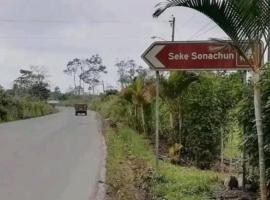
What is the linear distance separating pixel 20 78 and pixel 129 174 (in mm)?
102504

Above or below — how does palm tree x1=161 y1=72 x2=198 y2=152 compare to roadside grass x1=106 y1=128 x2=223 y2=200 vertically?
above

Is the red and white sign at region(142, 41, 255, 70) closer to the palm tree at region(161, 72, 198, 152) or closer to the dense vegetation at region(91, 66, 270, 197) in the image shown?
the dense vegetation at region(91, 66, 270, 197)

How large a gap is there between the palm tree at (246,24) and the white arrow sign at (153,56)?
3.39m

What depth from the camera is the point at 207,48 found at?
397 inches

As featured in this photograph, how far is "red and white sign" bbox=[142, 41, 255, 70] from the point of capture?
9820mm

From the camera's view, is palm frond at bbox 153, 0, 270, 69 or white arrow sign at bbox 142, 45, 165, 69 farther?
white arrow sign at bbox 142, 45, 165, 69

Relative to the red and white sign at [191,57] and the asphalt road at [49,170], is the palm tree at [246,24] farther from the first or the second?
the asphalt road at [49,170]

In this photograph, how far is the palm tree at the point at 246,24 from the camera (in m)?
6.67

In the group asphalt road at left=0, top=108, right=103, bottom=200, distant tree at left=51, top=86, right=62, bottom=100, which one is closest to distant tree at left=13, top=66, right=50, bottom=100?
distant tree at left=51, top=86, right=62, bottom=100

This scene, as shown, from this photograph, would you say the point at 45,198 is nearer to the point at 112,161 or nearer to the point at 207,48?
the point at 207,48

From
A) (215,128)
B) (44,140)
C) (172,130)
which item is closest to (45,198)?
(215,128)

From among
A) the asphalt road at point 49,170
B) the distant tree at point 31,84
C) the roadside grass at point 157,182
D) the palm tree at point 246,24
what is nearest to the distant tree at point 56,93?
the distant tree at point 31,84

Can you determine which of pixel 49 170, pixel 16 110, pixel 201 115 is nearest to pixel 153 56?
pixel 49 170

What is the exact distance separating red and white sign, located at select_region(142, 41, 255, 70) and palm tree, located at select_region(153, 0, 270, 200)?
2.47 m
